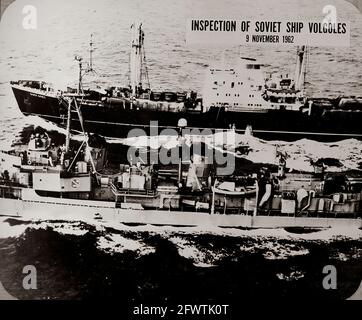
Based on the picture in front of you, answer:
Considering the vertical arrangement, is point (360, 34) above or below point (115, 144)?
above

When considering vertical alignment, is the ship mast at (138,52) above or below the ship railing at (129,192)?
above

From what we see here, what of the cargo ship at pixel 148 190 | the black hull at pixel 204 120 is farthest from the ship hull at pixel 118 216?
the black hull at pixel 204 120

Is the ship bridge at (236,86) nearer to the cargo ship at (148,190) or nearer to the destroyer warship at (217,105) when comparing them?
the destroyer warship at (217,105)

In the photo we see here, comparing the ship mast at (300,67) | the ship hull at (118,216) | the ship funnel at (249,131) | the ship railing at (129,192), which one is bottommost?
the ship hull at (118,216)

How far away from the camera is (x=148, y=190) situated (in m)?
1.56

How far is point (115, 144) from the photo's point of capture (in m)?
1.56

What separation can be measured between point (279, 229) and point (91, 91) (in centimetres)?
78

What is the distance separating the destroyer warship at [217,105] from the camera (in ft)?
5.07

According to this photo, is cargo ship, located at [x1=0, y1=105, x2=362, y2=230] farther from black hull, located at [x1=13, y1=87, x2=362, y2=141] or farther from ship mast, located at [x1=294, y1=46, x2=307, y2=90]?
ship mast, located at [x1=294, y1=46, x2=307, y2=90]

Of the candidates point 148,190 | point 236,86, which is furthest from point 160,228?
point 236,86

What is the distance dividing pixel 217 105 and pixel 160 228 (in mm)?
449

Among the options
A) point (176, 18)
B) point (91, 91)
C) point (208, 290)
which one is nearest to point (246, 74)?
point (176, 18)

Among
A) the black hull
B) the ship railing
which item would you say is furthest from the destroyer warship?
the ship railing
